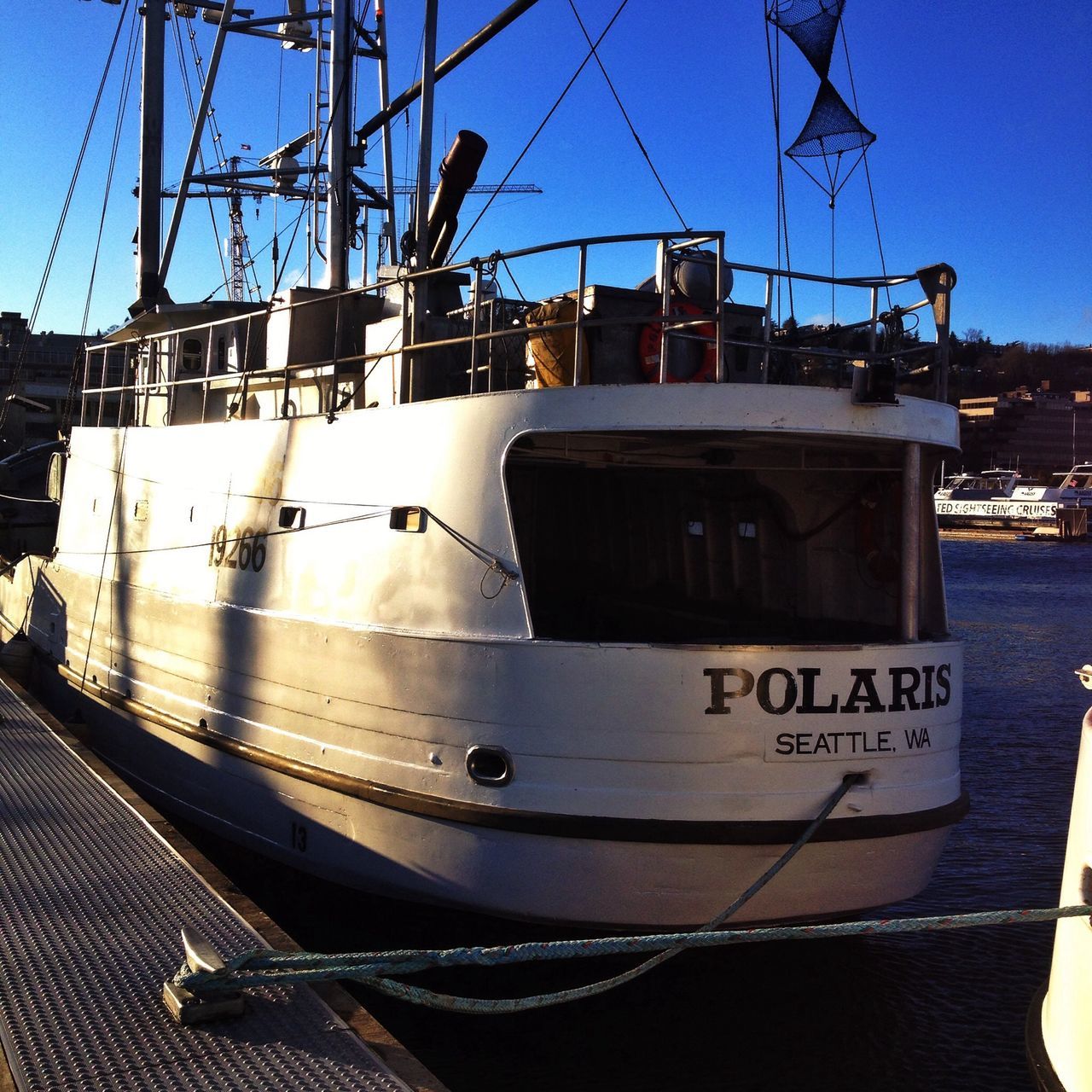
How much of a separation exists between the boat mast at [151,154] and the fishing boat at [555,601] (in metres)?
5.61

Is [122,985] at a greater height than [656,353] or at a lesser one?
lesser

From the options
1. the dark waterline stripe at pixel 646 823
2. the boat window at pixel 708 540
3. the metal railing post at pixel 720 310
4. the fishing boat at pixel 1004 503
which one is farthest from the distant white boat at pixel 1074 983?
the fishing boat at pixel 1004 503

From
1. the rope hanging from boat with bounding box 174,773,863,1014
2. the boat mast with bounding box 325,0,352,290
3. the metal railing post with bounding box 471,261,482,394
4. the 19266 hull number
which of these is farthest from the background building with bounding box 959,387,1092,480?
the rope hanging from boat with bounding box 174,773,863,1014

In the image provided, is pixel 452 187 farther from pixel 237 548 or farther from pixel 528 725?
pixel 528 725

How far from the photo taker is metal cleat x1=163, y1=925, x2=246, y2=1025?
14.4ft

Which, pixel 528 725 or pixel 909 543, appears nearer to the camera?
pixel 528 725

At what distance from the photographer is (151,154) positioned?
15352 millimetres

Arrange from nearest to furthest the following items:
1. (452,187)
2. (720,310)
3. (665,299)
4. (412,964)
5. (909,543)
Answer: (412,964) < (720,310) < (665,299) < (909,543) < (452,187)

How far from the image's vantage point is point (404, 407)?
23.3 feet

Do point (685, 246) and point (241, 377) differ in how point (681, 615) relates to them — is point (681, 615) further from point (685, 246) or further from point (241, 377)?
point (241, 377)

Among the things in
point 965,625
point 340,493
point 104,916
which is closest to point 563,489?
point 340,493

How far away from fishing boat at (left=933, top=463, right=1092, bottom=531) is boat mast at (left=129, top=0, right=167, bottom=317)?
65490 mm

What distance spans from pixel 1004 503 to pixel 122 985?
263 ft

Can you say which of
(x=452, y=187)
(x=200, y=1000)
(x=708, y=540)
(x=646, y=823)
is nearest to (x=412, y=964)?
(x=200, y=1000)
